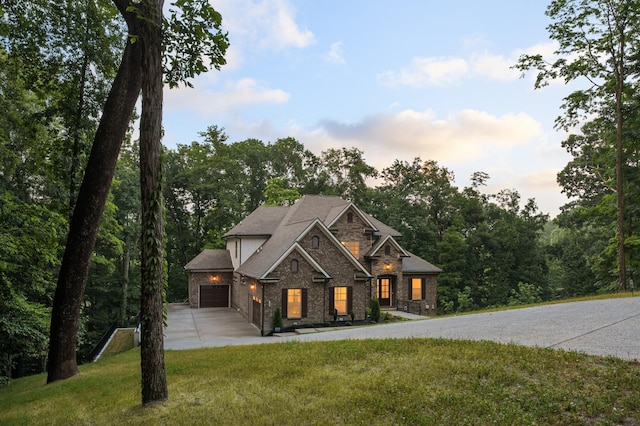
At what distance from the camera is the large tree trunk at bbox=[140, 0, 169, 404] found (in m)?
6.43

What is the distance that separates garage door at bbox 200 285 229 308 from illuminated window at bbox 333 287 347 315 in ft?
37.9

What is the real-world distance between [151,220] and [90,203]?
4.00 meters

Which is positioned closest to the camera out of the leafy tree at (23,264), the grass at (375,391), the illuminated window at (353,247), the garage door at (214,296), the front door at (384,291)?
the grass at (375,391)

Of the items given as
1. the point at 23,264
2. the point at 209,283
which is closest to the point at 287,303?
the point at 209,283

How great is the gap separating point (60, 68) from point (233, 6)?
5.26 metres

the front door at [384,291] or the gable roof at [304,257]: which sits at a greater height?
the gable roof at [304,257]

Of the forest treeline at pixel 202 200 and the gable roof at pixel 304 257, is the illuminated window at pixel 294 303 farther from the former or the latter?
the forest treeline at pixel 202 200

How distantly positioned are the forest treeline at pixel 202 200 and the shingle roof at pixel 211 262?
13.5 feet

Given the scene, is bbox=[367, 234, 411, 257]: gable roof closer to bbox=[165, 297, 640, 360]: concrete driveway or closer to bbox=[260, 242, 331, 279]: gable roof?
bbox=[260, 242, 331, 279]: gable roof

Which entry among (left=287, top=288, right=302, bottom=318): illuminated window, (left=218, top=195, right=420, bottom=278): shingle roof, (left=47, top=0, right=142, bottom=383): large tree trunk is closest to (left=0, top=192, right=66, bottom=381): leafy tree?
(left=47, top=0, right=142, bottom=383): large tree trunk

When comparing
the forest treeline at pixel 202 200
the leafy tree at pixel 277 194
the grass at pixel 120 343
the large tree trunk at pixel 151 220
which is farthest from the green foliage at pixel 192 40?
the leafy tree at pixel 277 194

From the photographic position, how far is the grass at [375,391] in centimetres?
534

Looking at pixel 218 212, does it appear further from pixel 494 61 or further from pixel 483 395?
pixel 483 395

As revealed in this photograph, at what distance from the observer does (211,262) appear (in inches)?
1219
